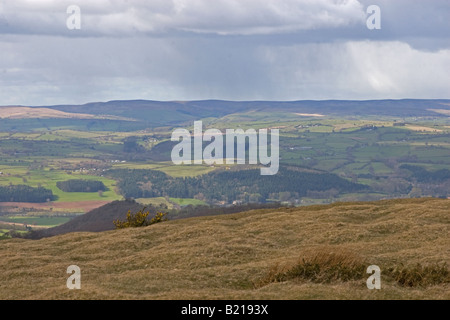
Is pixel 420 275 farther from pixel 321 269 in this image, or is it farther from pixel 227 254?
pixel 227 254

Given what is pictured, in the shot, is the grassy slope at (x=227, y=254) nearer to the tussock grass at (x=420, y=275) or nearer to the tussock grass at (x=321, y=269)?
the tussock grass at (x=321, y=269)

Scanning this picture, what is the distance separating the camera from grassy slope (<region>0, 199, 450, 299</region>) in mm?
20797

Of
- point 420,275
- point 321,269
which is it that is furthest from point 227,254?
point 420,275

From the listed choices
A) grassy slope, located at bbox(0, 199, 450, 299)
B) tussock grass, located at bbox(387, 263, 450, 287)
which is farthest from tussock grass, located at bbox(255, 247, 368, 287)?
tussock grass, located at bbox(387, 263, 450, 287)

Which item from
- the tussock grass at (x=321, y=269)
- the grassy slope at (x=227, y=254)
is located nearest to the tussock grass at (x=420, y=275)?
the grassy slope at (x=227, y=254)

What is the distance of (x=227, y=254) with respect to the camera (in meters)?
29.7

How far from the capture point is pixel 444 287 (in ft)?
71.7

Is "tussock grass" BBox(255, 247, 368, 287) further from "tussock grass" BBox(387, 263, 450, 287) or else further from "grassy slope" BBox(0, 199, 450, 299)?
"tussock grass" BBox(387, 263, 450, 287)

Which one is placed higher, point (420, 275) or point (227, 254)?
point (420, 275)

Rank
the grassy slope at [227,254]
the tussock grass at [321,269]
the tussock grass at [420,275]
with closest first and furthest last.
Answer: the grassy slope at [227,254] → the tussock grass at [420,275] → the tussock grass at [321,269]

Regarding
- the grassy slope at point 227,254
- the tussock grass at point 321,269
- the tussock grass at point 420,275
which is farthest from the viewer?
the tussock grass at point 321,269

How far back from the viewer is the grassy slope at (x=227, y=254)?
20797 mm

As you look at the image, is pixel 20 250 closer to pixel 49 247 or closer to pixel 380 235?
pixel 49 247
